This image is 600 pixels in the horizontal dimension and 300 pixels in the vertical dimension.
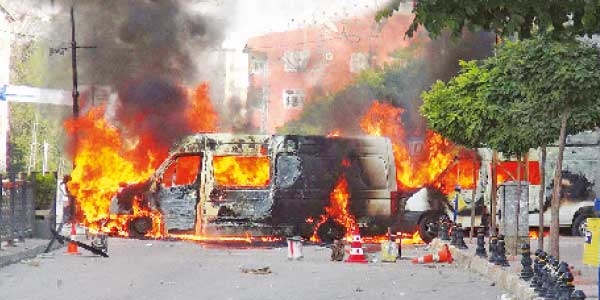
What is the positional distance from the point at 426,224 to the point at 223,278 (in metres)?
11.2

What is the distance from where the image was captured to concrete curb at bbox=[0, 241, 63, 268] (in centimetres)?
1986

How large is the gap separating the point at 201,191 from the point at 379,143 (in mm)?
3868

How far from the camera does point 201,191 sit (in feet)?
87.9

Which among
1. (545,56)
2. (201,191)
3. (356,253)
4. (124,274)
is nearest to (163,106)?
(201,191)

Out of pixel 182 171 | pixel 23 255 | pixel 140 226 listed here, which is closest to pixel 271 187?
pixel 182 171

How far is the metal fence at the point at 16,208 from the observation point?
896 inches

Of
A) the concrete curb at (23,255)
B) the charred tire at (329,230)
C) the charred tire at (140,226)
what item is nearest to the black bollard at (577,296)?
the concrete curb at (23,255)

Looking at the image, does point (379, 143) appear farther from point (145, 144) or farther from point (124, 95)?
point (124, 95)

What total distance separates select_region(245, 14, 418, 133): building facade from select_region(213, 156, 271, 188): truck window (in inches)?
691

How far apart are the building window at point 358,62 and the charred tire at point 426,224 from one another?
2379cm

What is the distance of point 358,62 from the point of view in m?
53.2

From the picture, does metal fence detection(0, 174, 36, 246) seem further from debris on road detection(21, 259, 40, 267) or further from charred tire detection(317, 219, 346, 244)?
charred tire detection(317, 219, 346, 244)

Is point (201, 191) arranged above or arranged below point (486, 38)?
below

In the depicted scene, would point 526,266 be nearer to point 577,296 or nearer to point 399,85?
point 577,296
